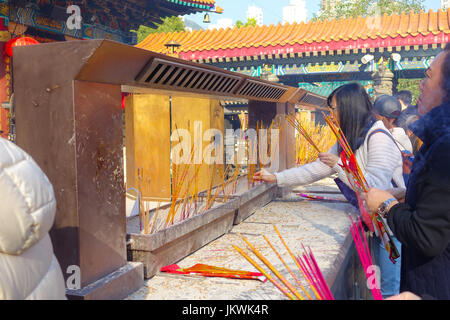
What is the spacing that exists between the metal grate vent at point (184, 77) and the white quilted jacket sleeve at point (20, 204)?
935 millimetres

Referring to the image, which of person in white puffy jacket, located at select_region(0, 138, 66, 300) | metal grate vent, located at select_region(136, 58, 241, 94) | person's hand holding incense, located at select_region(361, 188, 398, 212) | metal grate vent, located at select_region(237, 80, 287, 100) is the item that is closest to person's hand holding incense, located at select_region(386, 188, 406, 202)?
person's hand holding incense, located at select_region(361, 188, 398, 212)

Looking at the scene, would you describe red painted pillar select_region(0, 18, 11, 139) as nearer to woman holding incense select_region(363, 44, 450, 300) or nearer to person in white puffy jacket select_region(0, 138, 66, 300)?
person in white puffy jacket select_region(0, 138, 66, 300)

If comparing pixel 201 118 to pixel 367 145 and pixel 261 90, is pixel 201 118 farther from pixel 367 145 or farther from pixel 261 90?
pixel 367 145

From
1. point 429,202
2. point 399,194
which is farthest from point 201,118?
point 429,202

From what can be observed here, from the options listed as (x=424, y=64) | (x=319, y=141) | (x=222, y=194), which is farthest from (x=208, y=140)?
(x=424, y=64)

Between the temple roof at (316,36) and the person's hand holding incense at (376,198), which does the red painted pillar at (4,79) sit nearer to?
the temple roof at (316,36)

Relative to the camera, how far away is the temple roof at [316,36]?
8.10 meters

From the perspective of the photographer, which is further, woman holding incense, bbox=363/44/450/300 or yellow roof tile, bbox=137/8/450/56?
yellow roof tile, bbox=137/8/450/56

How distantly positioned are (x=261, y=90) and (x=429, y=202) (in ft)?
7.43

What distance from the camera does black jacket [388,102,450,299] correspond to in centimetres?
127

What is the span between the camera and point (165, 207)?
8.74 ft

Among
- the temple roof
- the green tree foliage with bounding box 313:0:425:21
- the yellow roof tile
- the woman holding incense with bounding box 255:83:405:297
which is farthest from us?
the green tree foliage with bounding box 313:0:425:21

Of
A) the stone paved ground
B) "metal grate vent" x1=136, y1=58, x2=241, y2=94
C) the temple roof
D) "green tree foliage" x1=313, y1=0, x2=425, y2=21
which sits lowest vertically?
the stone paved ground

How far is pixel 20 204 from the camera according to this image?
93cm
